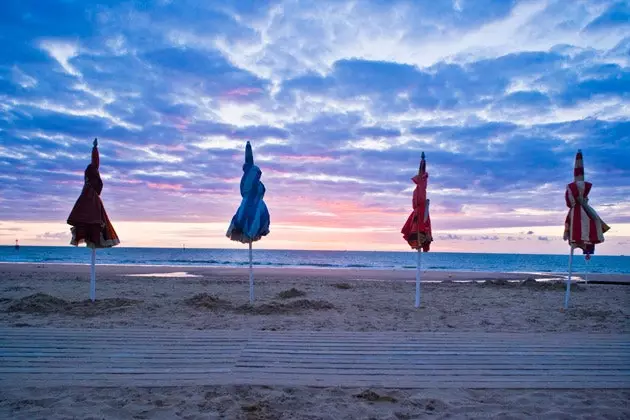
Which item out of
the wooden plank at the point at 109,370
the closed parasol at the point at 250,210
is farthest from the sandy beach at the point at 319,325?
the closed parasol at the point at 250,210

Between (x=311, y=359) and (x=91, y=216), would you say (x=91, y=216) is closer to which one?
(x=91, y=216)

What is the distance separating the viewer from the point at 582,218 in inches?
396

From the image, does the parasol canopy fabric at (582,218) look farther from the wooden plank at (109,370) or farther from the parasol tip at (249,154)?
the wooden plank at (109,370)

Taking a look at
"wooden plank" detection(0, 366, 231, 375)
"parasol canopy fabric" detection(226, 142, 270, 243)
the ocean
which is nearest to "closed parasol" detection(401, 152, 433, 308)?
"parasol canopy fabric" detection(226, 142, 270, 243)

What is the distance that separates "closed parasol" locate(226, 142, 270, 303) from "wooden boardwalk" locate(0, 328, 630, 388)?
3437 millimetres

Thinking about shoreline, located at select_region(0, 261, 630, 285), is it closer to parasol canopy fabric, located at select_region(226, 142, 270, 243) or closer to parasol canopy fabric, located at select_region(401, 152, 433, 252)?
parasol canopy fabric, located at select_region(401, 152, 433, 252)

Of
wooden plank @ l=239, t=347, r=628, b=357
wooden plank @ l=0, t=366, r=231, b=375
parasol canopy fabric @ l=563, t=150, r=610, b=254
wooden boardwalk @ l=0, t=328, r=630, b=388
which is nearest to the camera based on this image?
wooden boardwalk @ l=0, t=328, r=630, b=388

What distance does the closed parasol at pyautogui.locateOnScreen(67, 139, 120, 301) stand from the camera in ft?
31.4

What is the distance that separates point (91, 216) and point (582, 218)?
36.0ft

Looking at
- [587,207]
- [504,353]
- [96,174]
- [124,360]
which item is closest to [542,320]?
[587,207]

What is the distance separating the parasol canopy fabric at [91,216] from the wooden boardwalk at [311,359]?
9.47 ft

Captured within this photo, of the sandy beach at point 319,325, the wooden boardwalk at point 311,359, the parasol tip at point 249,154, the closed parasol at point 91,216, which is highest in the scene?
the parasol tip at point 249,154

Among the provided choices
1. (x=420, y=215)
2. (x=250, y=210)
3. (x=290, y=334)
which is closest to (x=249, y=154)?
(x=250, y=210)

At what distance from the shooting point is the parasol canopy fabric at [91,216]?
31.4ft
